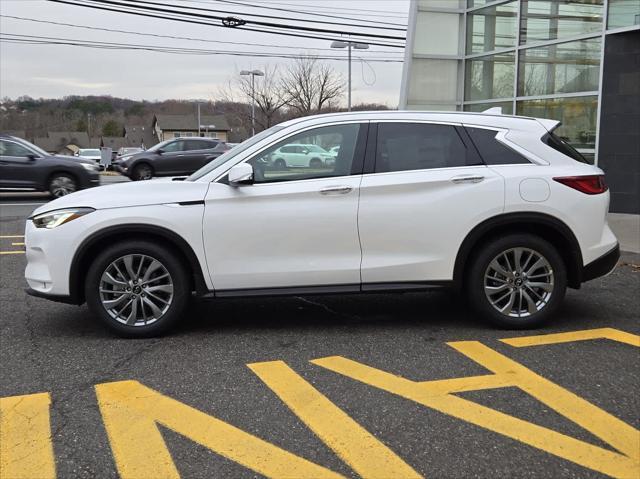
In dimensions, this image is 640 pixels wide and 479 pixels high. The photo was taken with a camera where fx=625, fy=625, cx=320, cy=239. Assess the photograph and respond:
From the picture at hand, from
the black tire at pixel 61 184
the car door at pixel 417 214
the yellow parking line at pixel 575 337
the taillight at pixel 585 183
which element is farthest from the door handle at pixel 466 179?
the black tire at pixel 61 184

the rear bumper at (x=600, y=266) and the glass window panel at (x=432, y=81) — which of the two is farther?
the glass window panel at (x=432, y=81)

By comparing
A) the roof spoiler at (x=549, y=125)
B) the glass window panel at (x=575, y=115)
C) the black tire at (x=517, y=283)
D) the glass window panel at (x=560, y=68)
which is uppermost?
the glass window panel at (x=560, y=68)

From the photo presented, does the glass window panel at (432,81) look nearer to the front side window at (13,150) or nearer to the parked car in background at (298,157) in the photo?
the front side window at (13,150)

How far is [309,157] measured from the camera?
477cm

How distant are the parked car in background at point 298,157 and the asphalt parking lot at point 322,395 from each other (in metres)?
1.32

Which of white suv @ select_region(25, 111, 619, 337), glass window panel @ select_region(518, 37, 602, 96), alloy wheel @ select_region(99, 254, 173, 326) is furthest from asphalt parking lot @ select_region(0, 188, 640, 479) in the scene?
glass window panel @ select_region(518, 37, 602, 96)

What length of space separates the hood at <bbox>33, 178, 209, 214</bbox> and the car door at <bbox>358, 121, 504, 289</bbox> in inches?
50.6

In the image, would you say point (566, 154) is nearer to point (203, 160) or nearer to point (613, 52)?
point (613, 52)

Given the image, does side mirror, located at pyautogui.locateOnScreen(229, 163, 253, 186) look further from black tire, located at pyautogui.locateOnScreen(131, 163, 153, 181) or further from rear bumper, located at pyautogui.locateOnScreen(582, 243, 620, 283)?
black tire, located at pyautogui.locateOnScreen(131, 163, 153, 181)

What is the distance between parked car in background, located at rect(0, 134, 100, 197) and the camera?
14.6m

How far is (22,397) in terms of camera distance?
369 centimetres

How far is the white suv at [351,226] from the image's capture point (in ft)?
15.2

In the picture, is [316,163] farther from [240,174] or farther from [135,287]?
[135,287]

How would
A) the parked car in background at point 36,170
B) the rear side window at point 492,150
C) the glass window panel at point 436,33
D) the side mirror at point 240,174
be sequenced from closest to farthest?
the side mirror at point 240,174 < the rear side window at point 492,150 < the parked car in background at point 36,170 < the glass window panel at point 436,33
